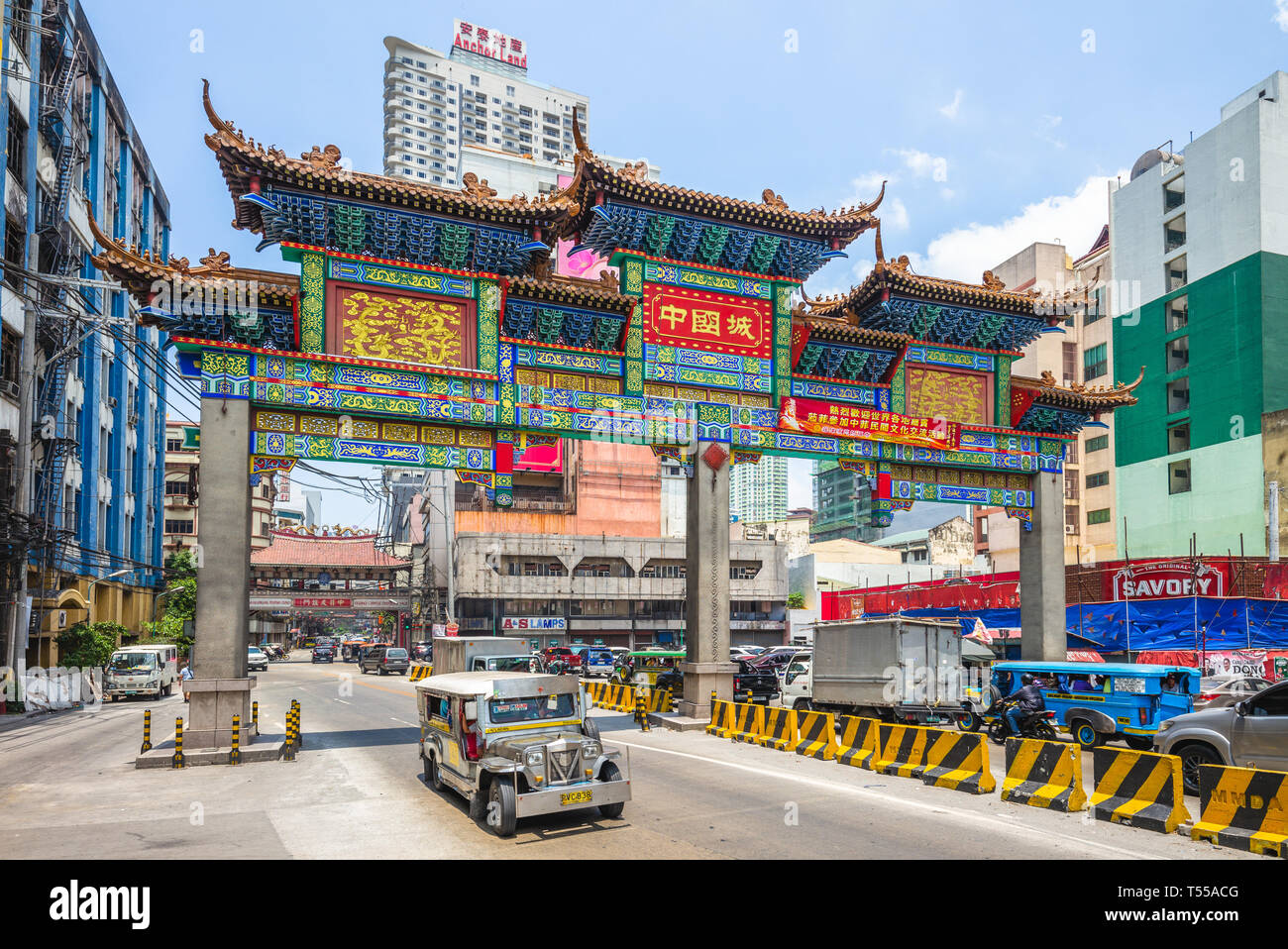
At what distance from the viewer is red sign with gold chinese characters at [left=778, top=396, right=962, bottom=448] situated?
24.3m

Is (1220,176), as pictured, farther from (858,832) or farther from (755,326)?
(858,832)

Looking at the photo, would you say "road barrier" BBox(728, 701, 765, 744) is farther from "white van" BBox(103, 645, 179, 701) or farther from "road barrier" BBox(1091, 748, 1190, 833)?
"white van" BBox(103, 645, 179, 701)

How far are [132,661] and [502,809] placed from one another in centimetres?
3333

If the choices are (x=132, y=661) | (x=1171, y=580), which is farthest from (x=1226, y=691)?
(x=132, y=661)

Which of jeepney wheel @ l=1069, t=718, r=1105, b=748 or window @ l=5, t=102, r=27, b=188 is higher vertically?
window @ l=5, t=102, r=27, b=188

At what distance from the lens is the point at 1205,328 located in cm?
6000

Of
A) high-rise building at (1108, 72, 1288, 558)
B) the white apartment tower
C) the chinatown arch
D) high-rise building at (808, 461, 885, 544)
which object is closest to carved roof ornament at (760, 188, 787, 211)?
the chinatown arch

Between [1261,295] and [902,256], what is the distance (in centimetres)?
4384

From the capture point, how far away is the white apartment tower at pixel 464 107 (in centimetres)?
14350

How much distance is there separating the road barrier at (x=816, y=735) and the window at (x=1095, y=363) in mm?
63588

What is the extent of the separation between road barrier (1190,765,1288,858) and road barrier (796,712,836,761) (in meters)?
7.55

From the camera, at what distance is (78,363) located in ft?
142

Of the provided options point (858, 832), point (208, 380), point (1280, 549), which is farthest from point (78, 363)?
point (1280, 549)

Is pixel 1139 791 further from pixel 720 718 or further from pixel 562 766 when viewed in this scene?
pixel 720 718
